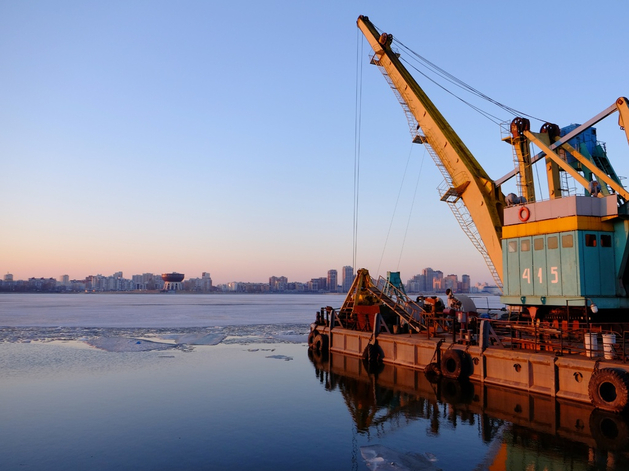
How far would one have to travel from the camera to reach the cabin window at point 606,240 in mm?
23188

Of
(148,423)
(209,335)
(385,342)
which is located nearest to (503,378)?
(385,342)

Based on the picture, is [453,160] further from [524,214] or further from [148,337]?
[148,337]

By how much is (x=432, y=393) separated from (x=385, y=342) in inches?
269

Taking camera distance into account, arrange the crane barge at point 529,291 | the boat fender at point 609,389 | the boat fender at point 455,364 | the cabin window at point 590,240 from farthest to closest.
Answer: the boat fender at point 455,364 → the cabin window at point 590,240 → the crane barge at point 529,291 → the boat fender at point 609,389

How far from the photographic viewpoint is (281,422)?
19.2 metres

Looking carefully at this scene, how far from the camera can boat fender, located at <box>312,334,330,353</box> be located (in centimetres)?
3693

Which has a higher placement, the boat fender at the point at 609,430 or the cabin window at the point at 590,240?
the cabin window at the point at 590,240

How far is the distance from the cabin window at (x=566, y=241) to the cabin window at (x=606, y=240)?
149 cm

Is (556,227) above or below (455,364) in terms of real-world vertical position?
above

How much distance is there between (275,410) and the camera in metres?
21.2

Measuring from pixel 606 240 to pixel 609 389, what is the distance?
8523mm

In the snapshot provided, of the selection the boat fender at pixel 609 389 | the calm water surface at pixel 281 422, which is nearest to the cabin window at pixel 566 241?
the boat fender at pixel 609 389

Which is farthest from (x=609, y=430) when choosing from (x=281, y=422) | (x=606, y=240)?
(x=281, y=422)

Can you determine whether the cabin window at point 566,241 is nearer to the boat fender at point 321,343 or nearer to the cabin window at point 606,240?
the cabin window at point 606,240
